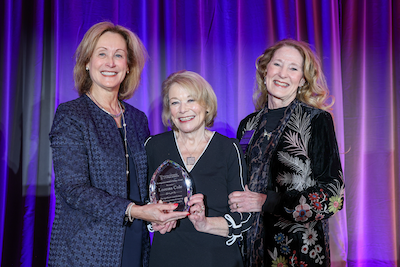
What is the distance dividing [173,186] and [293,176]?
727 millimetres

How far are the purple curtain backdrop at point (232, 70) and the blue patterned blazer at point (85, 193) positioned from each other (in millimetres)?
1538

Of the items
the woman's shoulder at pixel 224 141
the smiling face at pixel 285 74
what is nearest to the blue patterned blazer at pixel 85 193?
the woman's shoulder at pixel 224 141

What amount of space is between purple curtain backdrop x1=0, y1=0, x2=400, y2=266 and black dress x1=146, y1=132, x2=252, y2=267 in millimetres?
1466

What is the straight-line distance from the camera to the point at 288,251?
5.64ft

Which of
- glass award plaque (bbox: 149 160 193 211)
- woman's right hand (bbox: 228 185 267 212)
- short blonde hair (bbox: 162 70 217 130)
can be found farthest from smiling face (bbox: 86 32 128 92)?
woman's right hand (bbox: 228 185 267 212)

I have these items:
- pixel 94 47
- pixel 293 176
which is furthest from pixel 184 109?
pixel 293 176

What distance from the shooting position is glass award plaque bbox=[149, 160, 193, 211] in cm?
150

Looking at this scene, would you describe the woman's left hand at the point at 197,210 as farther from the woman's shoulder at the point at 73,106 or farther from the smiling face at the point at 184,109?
the woman's shoulder at the point at 73,106

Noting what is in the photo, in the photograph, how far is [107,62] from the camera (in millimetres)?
1719

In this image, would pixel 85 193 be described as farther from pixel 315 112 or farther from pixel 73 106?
pixel 315 112

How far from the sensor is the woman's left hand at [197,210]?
1474mm

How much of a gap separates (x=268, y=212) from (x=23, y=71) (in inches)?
104

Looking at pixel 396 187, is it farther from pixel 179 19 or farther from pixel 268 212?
pixel 179 19

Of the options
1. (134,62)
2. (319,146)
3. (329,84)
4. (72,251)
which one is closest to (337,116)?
(329,84)
